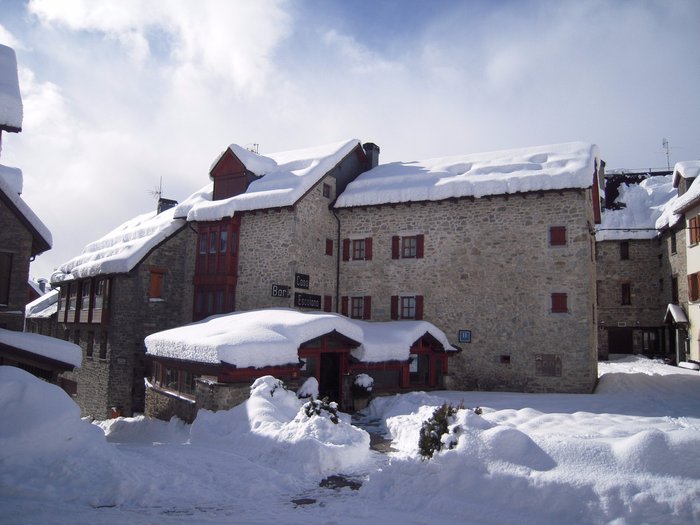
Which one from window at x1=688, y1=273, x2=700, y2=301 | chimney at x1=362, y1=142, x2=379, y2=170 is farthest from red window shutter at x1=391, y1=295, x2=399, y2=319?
window at x1=688, y1=273, x2=700, y2=301

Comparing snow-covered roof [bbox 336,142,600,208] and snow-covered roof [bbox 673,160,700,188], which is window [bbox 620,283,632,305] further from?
snow-covered roof [bbox 336,142,600,208]

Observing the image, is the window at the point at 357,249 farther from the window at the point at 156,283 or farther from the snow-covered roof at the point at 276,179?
the window at the point at 156,283

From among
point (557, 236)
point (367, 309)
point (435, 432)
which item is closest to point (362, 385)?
point (367, 309)

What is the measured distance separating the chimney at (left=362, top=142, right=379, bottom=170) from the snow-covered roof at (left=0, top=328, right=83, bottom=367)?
1601 centimetres

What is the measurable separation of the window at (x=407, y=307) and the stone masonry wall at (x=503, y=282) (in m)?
0.22

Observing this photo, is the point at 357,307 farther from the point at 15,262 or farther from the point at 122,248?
the point at 15,262

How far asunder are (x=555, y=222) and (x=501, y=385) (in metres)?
6.32

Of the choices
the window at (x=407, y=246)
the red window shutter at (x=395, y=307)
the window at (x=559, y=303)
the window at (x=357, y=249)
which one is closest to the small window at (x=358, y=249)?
the window at (x=357, y=249)

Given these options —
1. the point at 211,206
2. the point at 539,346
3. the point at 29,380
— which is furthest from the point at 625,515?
the point at 211,206

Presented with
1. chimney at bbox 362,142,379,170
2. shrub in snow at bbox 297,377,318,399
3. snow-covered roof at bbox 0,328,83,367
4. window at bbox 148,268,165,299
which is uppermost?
chimney at bbox 362,142,379,170

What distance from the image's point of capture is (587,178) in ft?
62.6

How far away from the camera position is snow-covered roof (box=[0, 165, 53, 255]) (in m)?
15.4

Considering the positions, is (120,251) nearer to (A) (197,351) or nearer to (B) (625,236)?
(A) (197,351)

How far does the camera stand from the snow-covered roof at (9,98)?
15.9 meters
